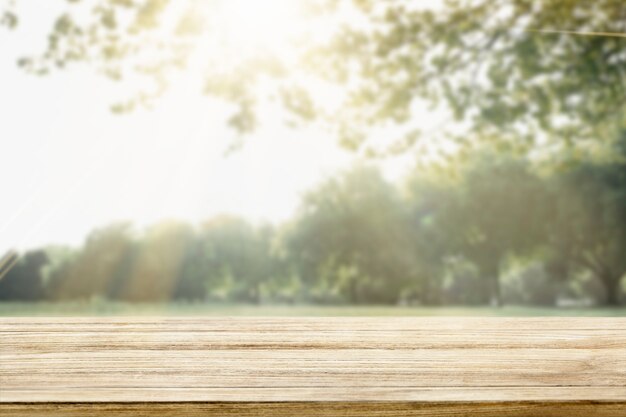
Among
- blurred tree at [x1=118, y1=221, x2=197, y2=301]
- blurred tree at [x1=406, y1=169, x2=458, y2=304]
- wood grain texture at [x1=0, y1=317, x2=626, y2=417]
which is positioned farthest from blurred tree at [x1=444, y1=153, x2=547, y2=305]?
wood grain texture at [x1=0, y1=317, x2=626, y2=417]

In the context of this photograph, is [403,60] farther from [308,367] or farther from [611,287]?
[611,287]

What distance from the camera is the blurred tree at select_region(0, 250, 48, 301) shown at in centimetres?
5128

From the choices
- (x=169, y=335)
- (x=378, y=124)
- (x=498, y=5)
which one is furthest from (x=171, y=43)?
(x=169, y=335)

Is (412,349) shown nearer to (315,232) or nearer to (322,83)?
(322,83)

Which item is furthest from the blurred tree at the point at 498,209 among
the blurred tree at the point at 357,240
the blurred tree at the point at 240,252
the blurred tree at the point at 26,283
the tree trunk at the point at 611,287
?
the blurred tree at the point at 26,283

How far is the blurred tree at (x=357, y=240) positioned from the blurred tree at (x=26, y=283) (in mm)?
21993

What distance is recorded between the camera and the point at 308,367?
68 cm

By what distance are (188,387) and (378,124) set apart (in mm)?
14690

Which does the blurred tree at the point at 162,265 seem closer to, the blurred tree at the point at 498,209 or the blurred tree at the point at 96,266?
the blurred tree at the point at 96,266

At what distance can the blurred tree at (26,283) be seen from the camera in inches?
2019

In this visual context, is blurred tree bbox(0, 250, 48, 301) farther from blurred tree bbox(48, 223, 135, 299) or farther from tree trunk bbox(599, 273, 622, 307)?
tree trunk bbox(599, 273, 622, 307)

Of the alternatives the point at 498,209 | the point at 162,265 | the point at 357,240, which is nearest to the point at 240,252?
the point at 162,265

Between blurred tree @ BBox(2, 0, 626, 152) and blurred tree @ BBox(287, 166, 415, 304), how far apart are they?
2647cm

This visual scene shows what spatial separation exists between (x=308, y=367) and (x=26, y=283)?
183 feet
